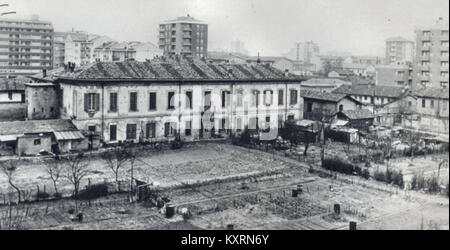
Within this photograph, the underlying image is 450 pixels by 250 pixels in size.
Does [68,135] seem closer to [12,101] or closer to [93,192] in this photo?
[12,101]

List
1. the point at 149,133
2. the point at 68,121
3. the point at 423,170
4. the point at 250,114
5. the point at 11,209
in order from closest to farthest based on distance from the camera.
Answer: the point at 11,209 < the point at 423,170 < the point at 68,121 < the point at 149,133 < the point at 250,114

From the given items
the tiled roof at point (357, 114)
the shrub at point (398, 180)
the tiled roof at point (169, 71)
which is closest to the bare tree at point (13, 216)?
the tiled roof at point (169, 71)

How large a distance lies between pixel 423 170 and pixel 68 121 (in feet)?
71.5

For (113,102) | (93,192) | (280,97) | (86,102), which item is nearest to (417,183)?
(93,192)

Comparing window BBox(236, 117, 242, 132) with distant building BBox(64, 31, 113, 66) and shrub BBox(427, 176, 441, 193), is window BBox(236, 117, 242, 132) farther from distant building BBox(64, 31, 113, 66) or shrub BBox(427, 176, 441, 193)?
distant building BBox(64, 31, 113, 66)

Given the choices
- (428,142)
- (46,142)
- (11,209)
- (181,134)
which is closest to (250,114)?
(181,134)

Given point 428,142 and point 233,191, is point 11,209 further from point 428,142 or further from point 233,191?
point 428,142

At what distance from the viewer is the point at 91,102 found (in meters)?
32.1

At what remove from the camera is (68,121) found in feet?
104

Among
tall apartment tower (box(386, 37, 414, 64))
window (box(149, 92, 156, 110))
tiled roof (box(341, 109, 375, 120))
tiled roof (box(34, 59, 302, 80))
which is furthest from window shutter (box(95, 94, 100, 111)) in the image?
tall apartment tower (box(386, 37, 414, 64))

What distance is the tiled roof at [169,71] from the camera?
1296 inches

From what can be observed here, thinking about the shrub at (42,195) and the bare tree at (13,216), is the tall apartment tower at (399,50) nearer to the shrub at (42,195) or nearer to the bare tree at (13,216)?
the shrub at (42,195)

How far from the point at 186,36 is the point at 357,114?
46239mm

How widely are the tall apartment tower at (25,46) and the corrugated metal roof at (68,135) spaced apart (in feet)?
168
